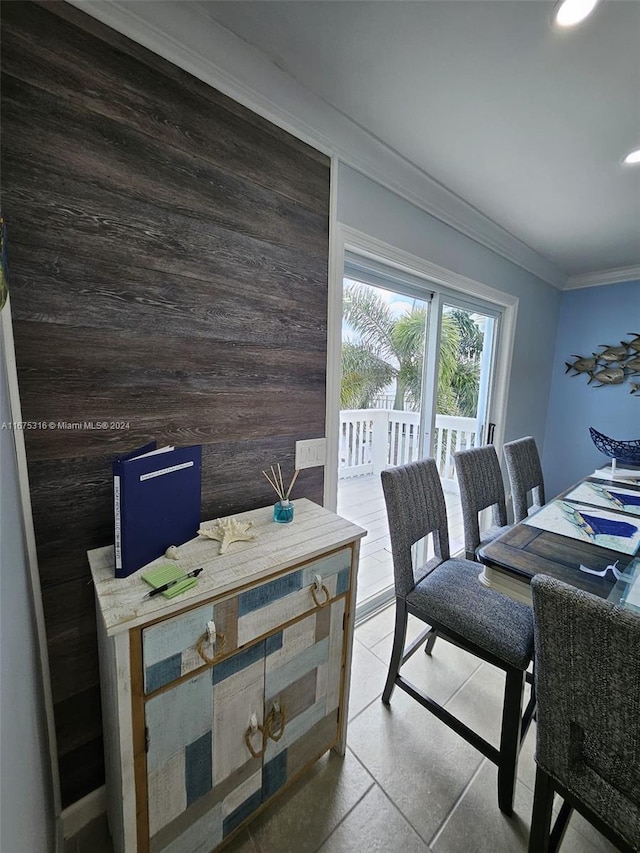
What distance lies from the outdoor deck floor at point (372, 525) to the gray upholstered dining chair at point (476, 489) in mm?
487

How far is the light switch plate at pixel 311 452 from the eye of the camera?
1.43 metres

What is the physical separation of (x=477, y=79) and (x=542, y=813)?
7.37 feet

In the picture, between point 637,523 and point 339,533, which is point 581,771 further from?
point 637,523

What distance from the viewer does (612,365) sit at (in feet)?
10.1

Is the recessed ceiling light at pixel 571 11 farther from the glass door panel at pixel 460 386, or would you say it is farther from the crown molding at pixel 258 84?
the glass door panel at pixel 460 386

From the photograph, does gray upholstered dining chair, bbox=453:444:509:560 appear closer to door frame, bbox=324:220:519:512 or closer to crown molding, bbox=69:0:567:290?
door frame, bbox=324:220:519:512

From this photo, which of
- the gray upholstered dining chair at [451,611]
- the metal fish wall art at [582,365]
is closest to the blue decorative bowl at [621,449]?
the metal fish wall art at [582,365]

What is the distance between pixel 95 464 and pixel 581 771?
1.47m

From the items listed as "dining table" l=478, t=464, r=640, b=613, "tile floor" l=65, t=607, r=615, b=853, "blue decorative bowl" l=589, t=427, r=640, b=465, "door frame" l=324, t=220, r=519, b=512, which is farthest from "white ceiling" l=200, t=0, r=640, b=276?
"tile floor" l=65, t=607, r=615, b=853

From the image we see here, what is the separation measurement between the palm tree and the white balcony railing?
201mm

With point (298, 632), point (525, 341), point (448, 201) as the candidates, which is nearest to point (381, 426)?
point (525, 341)

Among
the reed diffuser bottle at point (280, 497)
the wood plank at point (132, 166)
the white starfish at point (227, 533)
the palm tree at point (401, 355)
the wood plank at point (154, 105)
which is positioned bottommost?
the white starfish at point (227, 533)

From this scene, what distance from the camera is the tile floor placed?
1029 mm

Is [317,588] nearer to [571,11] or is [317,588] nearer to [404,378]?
[404,378]
